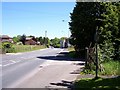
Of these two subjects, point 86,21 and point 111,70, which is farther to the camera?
point 86,21

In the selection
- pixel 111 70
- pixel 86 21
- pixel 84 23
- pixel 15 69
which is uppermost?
pixel 86 21

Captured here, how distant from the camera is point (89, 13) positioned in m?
39.1

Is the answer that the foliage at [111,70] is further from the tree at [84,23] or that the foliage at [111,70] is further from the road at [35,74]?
the tree at [84,23]

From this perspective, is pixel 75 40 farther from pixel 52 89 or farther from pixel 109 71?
pixel 52 89

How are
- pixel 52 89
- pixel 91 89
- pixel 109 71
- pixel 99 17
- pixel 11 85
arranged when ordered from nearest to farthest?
pixel 91 89 → pixel 52 89 → pixel 11 85 → pixel 109 71 → pixel 99 17

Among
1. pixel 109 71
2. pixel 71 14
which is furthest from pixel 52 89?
pixel 71 14

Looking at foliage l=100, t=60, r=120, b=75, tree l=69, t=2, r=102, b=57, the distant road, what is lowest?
the distant road

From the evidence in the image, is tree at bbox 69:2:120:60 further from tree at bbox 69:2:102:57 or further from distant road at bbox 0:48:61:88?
distant road at bbox 0:48:61:88

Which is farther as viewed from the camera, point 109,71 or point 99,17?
point 99,17

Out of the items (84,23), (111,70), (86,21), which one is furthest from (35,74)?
(84,23)

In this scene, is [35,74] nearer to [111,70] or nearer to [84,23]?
[111,70]

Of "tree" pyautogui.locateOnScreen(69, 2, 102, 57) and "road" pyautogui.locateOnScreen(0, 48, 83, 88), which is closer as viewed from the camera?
"road" pyautogui.locateOnScreen(0, 48, 83, 88)

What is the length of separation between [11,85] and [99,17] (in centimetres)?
2479

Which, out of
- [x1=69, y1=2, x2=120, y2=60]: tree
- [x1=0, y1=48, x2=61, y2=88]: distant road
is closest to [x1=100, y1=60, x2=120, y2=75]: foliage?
[x1=0, y1=48, x2=61, y2=88]: distant road
